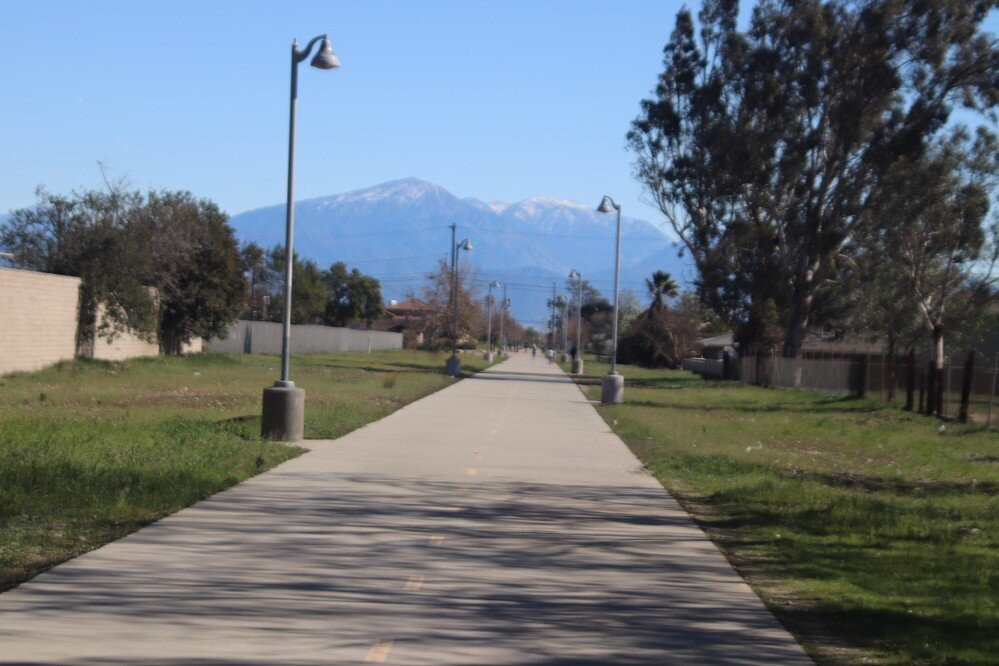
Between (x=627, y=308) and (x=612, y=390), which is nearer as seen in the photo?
(x=612, y=390)

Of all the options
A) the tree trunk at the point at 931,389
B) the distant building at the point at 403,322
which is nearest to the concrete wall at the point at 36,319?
the tree trunk at the point at 931,389

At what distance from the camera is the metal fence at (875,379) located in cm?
3628

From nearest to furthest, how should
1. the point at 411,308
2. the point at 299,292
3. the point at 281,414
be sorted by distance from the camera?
the point at 281,414 < the point at 299,292 < the point at 411,308

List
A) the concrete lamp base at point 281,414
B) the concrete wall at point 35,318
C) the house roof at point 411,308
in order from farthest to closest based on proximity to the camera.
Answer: the house roof at point 411,308, the concrete wall at point 35,318, the concrete lamp base at point 281,414

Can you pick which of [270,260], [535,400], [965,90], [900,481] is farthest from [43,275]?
[270,260]

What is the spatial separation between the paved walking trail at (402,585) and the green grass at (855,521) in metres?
0.52

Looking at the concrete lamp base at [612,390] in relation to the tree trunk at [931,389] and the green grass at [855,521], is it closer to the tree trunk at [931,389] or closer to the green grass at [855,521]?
the green grass at [855,521]

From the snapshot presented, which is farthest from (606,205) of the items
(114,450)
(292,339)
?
(292,339)

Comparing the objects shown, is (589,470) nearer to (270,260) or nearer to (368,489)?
(368,489)

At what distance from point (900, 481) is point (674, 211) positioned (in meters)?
41.2

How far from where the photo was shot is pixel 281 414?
19.9m

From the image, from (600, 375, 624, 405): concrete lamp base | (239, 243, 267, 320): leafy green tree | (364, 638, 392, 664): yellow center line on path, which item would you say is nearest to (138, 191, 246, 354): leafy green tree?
(600, 375, 624, 405): concrete lamp base

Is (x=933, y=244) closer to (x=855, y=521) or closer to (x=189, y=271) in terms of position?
(x=189, y=271)

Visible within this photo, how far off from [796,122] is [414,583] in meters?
45.3
